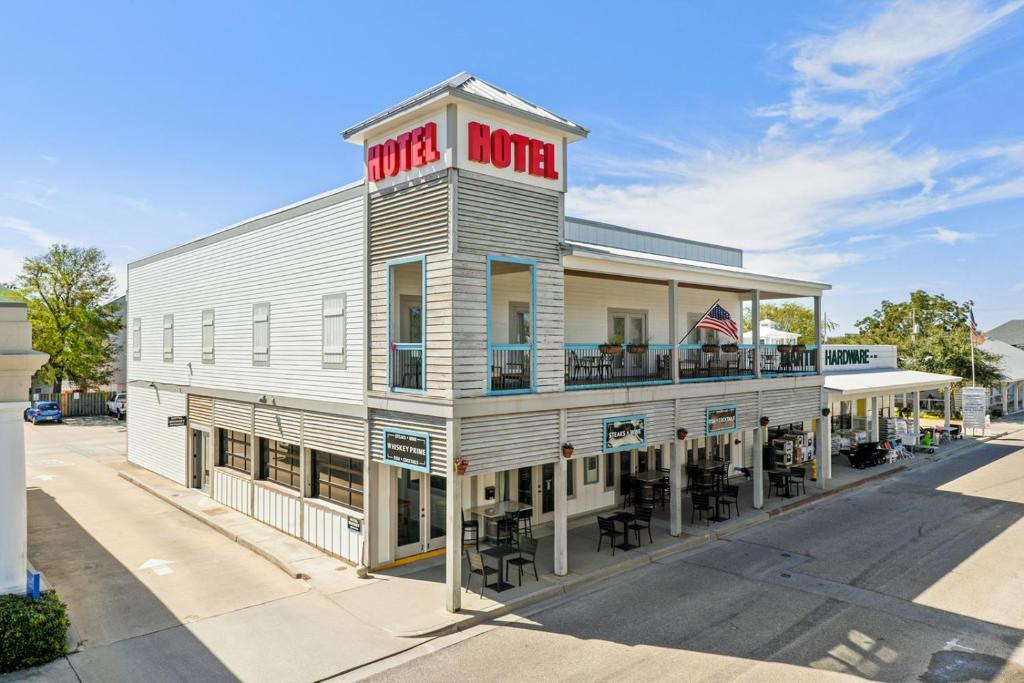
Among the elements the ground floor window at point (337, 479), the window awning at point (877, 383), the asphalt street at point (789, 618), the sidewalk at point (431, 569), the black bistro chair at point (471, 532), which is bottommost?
the asphalt street at point (789, 618)

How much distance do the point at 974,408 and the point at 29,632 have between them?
41.9 metres

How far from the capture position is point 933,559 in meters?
14.2

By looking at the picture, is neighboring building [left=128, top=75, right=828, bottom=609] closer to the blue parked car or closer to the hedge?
the hedge

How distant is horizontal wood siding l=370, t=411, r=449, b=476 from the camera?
11.6 meters

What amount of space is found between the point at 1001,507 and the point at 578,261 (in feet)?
53.1

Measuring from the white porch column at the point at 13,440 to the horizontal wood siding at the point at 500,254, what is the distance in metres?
7.09

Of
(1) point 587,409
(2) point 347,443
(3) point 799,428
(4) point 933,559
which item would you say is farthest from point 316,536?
(3) point 799,428

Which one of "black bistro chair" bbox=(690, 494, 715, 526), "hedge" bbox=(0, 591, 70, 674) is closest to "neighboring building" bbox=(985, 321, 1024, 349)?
"black bistro chair" bbox=(690, 494, 715, 526)

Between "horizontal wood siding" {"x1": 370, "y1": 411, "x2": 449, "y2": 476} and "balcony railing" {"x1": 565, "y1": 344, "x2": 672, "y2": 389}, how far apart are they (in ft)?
10.8

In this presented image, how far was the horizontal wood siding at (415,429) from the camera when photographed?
1158 cm

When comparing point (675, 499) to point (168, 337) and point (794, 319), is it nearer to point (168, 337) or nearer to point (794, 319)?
point (168, 337)

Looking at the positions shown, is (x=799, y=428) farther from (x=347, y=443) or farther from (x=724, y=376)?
(x=347, y=443)

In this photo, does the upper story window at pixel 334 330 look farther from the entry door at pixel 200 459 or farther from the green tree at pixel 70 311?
the green tree at pixel 70 311

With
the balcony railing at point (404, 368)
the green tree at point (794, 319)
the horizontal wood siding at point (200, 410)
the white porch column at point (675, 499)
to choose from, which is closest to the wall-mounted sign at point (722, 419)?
the white porch column at point (675, 499)
